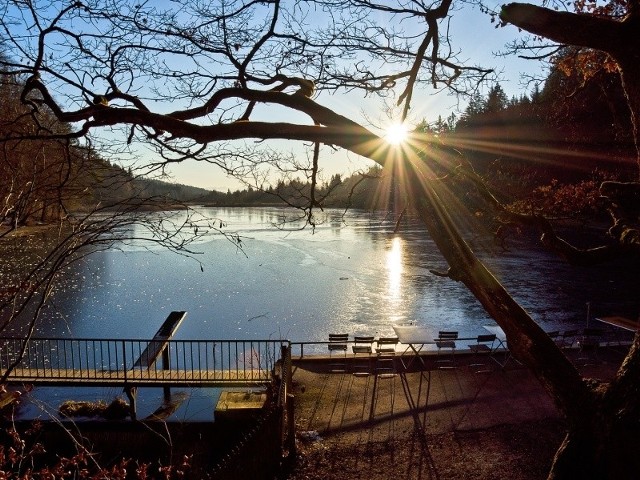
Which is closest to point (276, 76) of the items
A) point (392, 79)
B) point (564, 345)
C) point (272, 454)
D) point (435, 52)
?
point (392, 79)

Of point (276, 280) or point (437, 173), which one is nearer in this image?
point (437, 173)

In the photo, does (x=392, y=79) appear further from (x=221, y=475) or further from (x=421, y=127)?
(x=221, y=475)

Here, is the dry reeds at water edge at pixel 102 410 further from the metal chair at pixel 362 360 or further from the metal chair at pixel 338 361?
the metal chair at pixel 362 360

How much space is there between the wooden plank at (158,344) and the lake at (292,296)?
137 centimetres

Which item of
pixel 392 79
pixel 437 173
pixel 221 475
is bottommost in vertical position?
pixel 221 475

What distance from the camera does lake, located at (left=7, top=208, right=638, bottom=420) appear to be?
63.2ft

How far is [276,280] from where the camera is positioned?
29078mm

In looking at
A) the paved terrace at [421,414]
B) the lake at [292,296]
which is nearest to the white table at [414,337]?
the paved terrace at [421,414]

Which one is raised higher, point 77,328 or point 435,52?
point 435,52

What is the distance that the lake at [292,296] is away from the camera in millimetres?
19250

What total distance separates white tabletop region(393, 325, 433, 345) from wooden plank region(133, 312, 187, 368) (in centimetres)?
614

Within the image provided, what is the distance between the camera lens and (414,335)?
41.0ft

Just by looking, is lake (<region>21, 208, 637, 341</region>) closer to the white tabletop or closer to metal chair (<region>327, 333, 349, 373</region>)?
the white tabletop

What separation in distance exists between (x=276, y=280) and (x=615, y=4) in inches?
962
